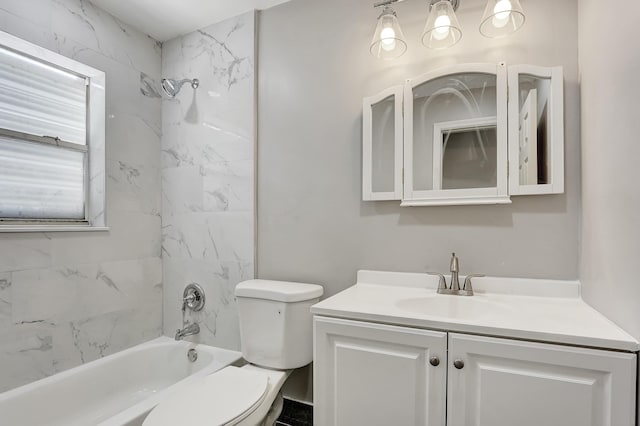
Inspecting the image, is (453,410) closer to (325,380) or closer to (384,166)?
(325,380)

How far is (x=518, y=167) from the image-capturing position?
1377 millimetres

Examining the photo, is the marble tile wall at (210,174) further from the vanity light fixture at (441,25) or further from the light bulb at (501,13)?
the light bulb at (501,13)

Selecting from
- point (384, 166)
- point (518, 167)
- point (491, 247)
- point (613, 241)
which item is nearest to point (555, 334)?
point (613, 241)

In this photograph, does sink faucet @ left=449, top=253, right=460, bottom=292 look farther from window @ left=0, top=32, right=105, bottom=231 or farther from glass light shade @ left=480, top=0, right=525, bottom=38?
window @ left=0, top=32, right=105, bottom=231

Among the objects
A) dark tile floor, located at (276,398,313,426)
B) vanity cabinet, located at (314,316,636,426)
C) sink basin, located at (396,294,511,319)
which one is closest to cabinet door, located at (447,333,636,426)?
vanity cabinet, located at (314,316,636,426)

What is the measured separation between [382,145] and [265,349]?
1172mm

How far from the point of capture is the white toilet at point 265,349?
1.33 metres

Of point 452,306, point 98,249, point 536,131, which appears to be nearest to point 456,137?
point 536,131

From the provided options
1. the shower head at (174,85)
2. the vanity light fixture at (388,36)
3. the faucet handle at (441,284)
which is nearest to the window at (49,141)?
the shower head at (174,85)

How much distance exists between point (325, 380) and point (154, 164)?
1804 millimetres

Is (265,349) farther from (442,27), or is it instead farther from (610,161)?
(442,27)

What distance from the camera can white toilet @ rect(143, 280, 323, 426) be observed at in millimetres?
1333

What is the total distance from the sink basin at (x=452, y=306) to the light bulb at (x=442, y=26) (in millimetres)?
1150

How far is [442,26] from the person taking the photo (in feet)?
4.69
